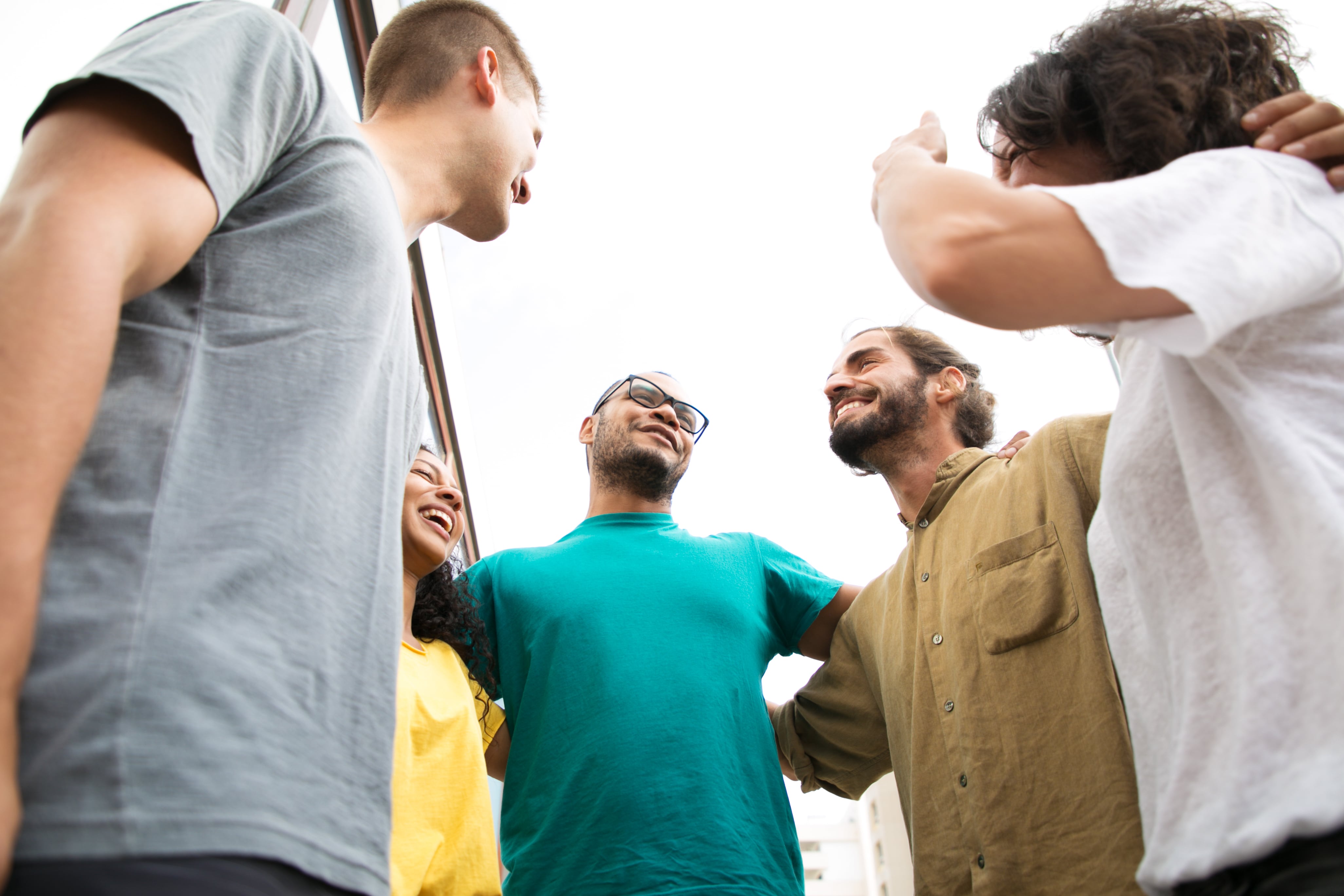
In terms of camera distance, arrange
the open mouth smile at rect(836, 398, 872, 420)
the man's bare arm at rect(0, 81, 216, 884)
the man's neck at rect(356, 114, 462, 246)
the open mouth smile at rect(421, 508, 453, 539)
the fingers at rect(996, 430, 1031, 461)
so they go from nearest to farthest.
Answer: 1. the man's bare arm at rect(0, 81, 216, 884)
2. the man's neck at rect(356, 114, 462, 246)
3. the fingers at rect(996, 430, 1031, 461)
4. the open mouth smile at rect(421, 508, 453, 539)
5. the open mouth smile at rect(836, 398, 872, 420)

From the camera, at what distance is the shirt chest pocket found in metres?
1.28

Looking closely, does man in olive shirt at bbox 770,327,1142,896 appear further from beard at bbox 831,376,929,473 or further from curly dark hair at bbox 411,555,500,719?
curly dark hair at bbox 411,555,500,719

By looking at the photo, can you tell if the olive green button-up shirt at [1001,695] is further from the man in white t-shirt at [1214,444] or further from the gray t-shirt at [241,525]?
the gray t-shirt at [241,525]

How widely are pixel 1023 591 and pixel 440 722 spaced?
1.10m

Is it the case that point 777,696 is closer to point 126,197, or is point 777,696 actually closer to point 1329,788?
point 1329,788

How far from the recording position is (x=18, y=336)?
0.40 meters

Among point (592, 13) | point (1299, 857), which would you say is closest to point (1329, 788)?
point (1299, 857)

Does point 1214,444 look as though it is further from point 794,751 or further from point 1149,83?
point 794,751

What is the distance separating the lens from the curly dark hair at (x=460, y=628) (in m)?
1.71

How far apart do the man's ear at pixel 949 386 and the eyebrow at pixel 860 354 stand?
0.17 meters

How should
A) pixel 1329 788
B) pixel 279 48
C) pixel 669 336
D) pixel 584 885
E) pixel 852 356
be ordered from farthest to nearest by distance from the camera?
pixel 669 336, pixel 852 356, pixel 584 885, pixel 279 48, pixel 1329 788

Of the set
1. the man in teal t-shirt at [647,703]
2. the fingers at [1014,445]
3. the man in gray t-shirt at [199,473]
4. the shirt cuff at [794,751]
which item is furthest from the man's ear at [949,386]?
the man in gray t-shirt at [199,473]

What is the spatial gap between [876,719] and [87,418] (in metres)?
1.61

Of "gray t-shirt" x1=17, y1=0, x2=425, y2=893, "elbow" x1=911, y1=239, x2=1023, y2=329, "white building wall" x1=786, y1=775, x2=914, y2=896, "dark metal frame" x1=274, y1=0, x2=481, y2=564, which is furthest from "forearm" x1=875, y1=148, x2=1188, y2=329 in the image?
"white building wall" x1=786, y1=775, x2=914, y2=896
